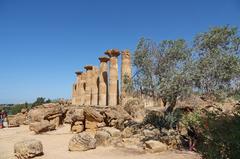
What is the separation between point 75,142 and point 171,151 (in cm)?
527

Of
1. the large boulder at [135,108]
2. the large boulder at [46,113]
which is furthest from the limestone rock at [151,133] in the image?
the large boulder at [46,113]

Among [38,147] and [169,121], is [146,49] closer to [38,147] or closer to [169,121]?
[169,121]

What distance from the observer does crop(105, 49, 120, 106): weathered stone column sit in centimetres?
3203

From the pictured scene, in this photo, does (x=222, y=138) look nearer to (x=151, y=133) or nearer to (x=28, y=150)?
(x=28, y=150)

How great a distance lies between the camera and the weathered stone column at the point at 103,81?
33.7m

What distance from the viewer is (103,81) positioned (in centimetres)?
3456

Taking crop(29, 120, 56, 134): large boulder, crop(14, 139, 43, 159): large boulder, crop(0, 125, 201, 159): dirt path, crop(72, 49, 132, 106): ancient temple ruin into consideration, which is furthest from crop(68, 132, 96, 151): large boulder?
crop(72, 49, 132, 106): ancient temple ruin

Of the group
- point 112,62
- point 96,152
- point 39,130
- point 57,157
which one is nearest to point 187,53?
point 96,152

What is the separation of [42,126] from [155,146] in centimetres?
1129

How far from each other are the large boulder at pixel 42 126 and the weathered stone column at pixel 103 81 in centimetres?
1260

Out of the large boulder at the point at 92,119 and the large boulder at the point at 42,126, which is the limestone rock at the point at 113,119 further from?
the large boulder at the point at 42,126

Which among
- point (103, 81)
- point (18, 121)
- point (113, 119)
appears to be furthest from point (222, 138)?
point (103, 81)

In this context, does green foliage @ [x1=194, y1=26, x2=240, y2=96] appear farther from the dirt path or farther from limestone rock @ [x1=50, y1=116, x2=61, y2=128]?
limestone rock @ [x1=50, y1=116, x2=61, y2=128]

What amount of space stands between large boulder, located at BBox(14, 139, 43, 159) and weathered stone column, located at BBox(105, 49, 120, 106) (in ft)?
63.3
